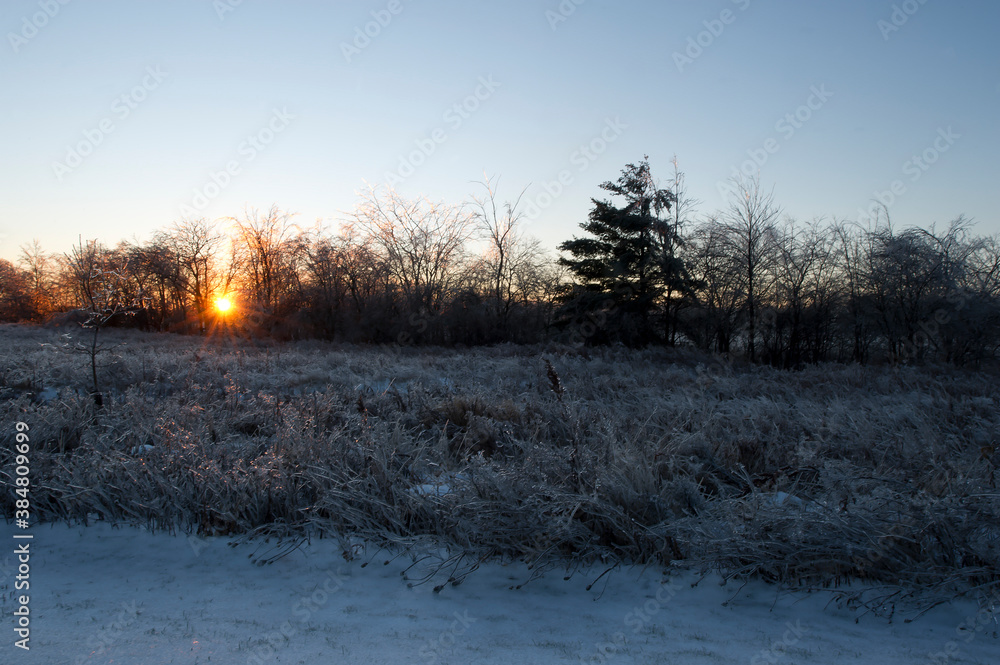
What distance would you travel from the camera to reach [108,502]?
3.99 m

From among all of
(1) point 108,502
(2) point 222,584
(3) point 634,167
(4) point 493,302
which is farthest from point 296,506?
(4) point 493,302

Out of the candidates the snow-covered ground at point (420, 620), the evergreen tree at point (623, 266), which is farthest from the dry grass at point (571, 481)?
the evergreen tree at point (623, 266)

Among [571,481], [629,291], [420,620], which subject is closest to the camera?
[420,620]

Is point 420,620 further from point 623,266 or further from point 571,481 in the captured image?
point 623,266

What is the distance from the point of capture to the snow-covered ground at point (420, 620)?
96.7 inches

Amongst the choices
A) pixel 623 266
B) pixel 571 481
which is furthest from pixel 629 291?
pixel 571 481

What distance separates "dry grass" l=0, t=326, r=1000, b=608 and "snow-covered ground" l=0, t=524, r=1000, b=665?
0.65 ft

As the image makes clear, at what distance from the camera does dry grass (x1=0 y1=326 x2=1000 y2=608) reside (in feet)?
10.2

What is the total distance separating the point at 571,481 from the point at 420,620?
148 cm

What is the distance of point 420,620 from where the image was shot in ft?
9.03

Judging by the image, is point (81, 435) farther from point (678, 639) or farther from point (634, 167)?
point (634, 167)

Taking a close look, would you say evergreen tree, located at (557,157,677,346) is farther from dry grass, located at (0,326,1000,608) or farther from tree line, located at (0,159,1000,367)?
dry grass, located at (0,326,1000,608)

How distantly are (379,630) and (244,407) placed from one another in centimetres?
540

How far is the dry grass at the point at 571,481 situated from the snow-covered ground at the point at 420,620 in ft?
0.65
